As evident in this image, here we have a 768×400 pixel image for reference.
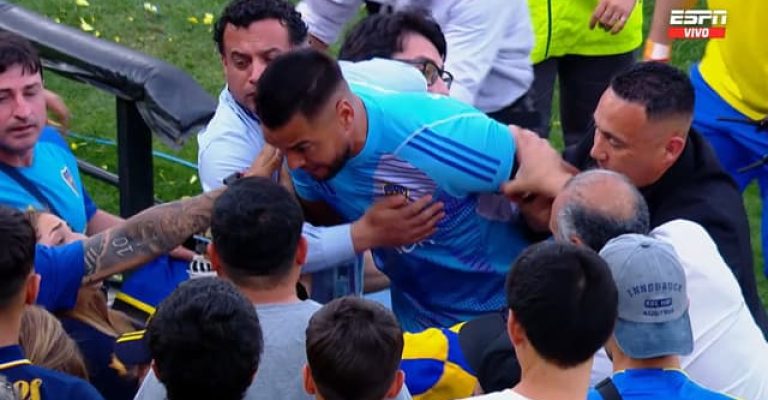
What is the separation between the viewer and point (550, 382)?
315 cm

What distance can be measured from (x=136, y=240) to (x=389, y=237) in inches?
30.3

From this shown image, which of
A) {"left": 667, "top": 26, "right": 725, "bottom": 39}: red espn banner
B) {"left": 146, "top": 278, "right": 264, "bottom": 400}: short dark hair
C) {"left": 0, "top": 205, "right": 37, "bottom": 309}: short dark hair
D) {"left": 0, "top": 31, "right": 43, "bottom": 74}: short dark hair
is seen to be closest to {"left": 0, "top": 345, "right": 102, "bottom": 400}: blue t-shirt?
{"left": 0, "top": 205, "right": 37, "bottom": 309}: short dark hair

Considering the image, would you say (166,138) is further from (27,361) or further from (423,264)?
(27,361)

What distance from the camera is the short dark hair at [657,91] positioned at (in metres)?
4.62

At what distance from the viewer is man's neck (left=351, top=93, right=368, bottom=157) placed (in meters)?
4.35

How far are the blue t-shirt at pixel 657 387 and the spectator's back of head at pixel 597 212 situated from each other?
22.1 inches

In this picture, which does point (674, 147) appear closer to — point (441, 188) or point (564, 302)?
point (441, 188)

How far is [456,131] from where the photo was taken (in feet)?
14.2

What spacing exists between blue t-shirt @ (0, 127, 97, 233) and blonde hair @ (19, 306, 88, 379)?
85 centimetres

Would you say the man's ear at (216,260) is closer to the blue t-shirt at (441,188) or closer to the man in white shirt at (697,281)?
the blue t-shirt at (441,188)

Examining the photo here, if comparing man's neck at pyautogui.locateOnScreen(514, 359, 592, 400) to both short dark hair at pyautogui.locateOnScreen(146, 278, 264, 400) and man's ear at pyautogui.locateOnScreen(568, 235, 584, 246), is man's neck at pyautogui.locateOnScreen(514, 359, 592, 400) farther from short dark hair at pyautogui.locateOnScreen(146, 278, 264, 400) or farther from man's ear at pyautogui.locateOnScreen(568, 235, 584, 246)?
man's ear at pyautogui.locateOnScreen(568, 235, 584, 246)

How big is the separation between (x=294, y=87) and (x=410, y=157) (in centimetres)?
41

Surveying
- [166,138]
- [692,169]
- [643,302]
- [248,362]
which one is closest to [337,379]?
[248,362]

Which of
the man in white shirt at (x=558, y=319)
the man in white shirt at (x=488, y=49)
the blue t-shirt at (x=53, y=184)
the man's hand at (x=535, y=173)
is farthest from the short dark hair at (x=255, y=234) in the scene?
the man in white shirt at (x=488, y=49)
